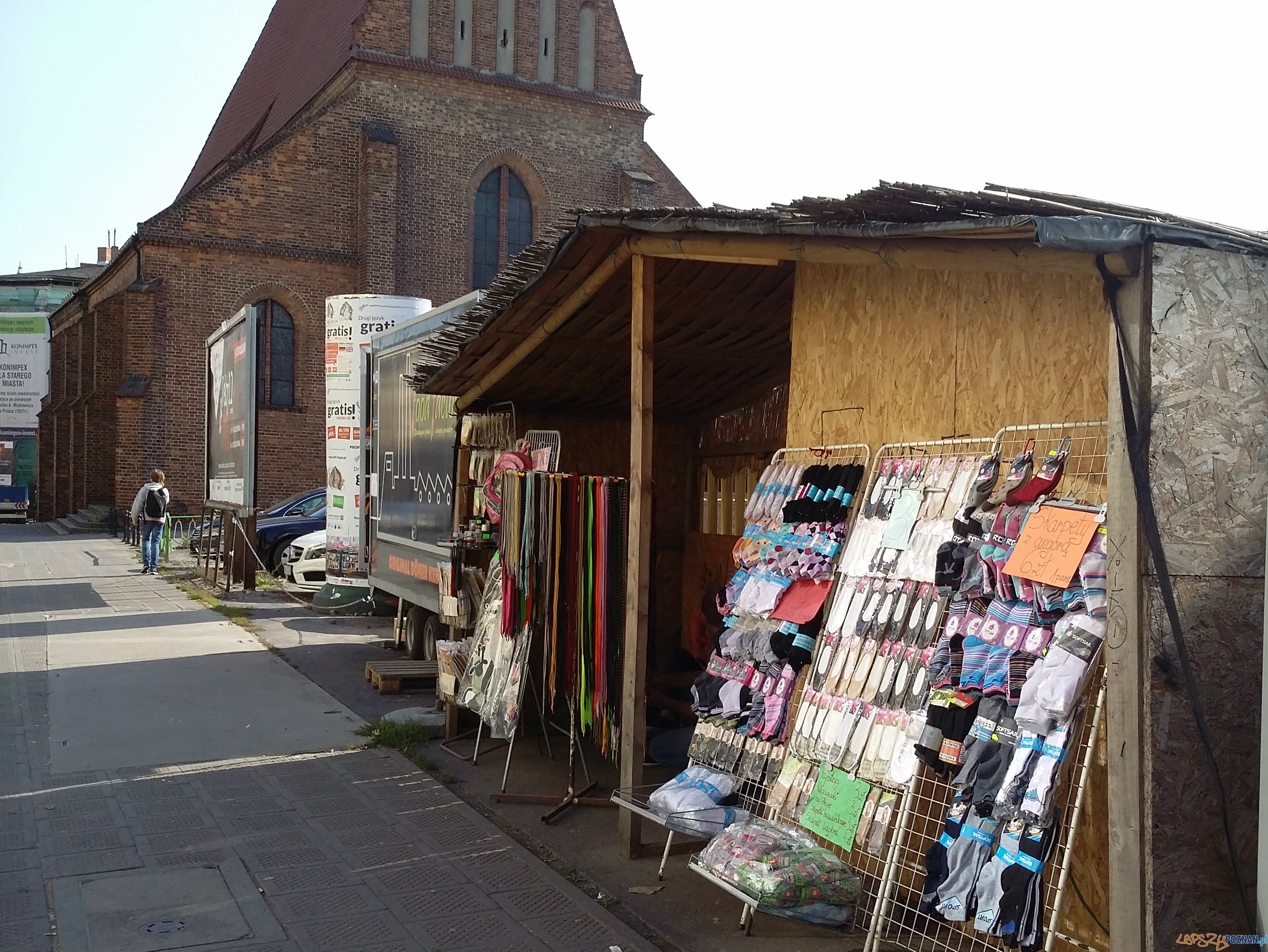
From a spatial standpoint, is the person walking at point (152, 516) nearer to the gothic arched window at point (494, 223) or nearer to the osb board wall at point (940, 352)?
the gothic arched window at point (494, 223)

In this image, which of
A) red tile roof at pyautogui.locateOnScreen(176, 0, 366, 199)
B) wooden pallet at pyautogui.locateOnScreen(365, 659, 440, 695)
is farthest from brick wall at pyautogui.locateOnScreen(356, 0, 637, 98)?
wooden pallet at pyautogui.locateOnScreen(365, 659, 440, 695)

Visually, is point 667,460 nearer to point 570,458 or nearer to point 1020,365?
point 570,458

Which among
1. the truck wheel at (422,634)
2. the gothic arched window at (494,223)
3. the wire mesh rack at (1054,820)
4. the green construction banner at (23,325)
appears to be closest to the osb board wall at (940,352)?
the wire mesh rack at (1054,820)

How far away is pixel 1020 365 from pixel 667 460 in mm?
5501

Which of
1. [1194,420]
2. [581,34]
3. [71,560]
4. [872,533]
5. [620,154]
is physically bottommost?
[71,560]

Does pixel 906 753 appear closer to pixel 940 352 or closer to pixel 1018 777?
pixel 1018 777

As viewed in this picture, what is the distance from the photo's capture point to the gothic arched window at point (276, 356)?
95.2 feet

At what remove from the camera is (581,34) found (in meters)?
32.4

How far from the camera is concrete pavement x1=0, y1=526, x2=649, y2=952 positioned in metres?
5.09

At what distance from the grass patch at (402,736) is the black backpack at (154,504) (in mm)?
13021

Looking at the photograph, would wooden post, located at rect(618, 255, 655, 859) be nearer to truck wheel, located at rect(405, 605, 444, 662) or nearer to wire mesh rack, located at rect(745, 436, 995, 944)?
wire mesh rack, located at rect(745, 436, 995, 944)

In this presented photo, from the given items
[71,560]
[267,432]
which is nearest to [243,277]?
[267,432]

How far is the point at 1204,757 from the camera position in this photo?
3.68 m

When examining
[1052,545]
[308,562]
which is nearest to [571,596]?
[1052,545]
